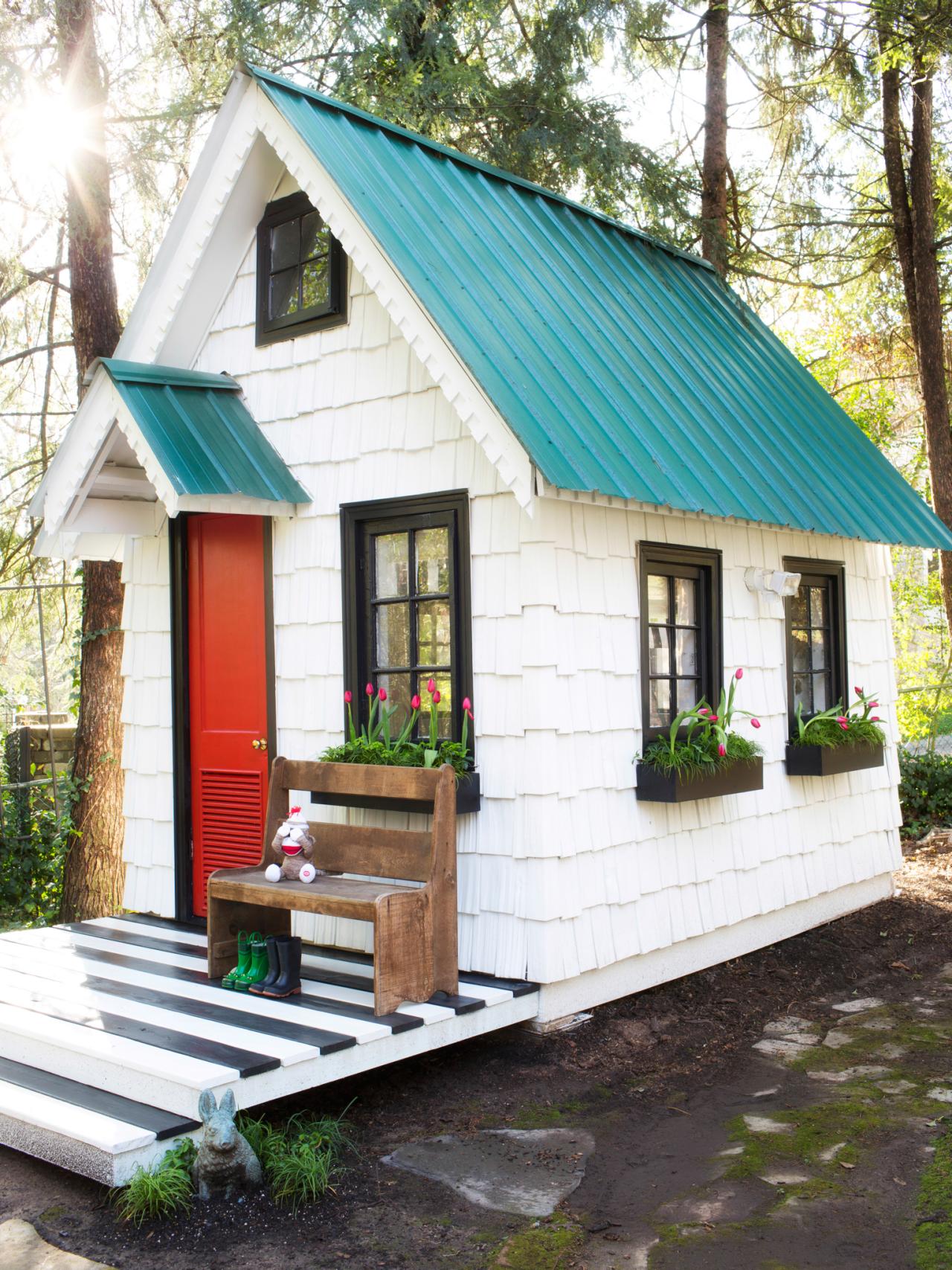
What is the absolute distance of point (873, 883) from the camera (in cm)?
835

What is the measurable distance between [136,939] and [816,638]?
4.48 metres

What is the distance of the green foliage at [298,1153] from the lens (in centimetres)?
394

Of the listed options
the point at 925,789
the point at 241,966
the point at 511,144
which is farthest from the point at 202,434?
the point at 925,789

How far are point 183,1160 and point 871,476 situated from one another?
599cm

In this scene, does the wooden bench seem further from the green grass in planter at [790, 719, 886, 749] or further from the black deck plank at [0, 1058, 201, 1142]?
the green grass in planter at [790, 719, 886, 749]

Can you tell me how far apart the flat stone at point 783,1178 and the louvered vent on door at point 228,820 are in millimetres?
3268

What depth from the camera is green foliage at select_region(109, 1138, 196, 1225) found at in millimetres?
3752

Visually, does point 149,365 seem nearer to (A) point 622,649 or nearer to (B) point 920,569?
(A) point 622,649

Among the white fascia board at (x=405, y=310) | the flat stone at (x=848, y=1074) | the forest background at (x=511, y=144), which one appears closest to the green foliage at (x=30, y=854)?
the forest background at (x=511, y=144)

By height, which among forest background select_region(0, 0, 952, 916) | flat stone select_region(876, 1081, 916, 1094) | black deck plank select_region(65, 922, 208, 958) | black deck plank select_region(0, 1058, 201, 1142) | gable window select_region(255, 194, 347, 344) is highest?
forest background select_region(0, 0, 952, 916)

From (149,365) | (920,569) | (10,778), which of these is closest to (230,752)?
(149,365)

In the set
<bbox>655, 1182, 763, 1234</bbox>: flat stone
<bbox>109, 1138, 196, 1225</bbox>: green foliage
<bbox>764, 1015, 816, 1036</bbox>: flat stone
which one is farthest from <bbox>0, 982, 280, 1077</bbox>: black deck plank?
<bbox>764, 1015, 816, 1036</bbox>: flat stone

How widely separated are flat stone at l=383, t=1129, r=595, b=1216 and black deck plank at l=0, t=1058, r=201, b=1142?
0.80 metres

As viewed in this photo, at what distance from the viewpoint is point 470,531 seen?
5.58 m
